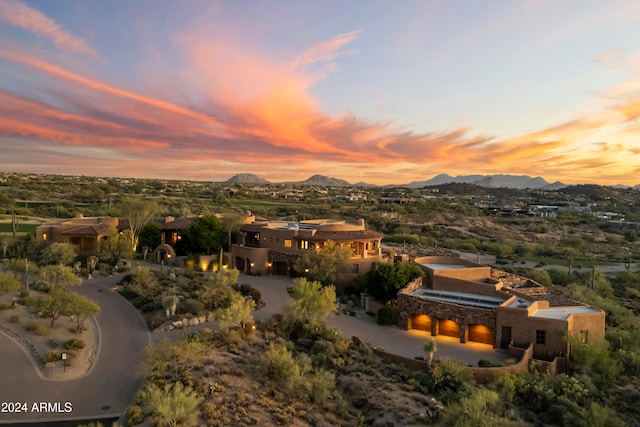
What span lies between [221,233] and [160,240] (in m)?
7.73

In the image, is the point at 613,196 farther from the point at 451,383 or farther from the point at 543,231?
the point at 451,383

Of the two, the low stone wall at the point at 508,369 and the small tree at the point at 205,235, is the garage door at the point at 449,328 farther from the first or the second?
the small tree at the point at 205,235

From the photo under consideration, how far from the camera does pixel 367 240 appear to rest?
4481 centimetres

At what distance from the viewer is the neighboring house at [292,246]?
1719 inches

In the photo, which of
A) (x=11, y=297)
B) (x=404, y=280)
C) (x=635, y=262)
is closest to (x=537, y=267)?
(x=635, y=262)

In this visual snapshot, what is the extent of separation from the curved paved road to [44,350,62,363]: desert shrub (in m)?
0.69

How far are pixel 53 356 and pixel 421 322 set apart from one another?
2308 centimetres

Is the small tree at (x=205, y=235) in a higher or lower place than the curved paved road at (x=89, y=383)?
higher

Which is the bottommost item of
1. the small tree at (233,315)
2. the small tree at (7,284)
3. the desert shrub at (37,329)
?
the desert shrub at (37,329)

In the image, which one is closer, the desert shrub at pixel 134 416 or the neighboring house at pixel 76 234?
the desert shrub at pixel 134 416

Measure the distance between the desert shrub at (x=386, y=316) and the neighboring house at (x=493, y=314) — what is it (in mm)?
655

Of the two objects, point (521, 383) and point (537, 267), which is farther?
point (537, 267)

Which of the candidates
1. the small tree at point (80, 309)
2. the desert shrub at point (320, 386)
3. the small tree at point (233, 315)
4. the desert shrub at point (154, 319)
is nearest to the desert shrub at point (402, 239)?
the small tree at point (233, 315)

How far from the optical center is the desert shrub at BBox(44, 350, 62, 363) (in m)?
21.9
